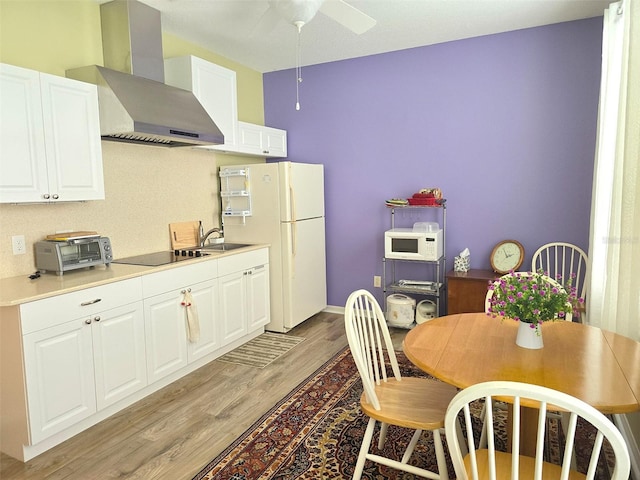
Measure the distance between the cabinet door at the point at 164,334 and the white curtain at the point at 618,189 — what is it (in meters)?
2.61

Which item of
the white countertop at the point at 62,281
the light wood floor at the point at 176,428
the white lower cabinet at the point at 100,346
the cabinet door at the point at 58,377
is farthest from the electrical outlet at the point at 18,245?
the light wood floor at the point at 176,428

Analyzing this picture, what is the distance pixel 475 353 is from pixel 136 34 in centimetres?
297

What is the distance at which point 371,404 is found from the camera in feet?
6.26

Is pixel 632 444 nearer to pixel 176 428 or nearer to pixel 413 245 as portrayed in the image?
pixel 413 245

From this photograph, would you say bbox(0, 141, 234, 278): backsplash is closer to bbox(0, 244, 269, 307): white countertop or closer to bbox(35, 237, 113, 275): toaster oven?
bbox(35, 237, 113, 275): toaster oven

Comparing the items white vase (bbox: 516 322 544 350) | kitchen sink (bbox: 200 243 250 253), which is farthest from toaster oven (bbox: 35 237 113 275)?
white vase (bbox: 516 322 544 350)

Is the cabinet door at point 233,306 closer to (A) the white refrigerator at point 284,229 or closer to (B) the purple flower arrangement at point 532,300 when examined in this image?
(A) the white refrigerator at point 284,229

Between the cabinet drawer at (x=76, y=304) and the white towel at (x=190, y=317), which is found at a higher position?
the cabinet drawer at (x=76, y=304)

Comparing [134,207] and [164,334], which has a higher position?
[134,207]

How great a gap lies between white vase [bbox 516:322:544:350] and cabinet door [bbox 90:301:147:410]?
2.20 metres

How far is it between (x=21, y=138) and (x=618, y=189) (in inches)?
125

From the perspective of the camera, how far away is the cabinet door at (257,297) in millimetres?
3887

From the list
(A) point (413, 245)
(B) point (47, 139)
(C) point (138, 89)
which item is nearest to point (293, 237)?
(A) point (413, 245)

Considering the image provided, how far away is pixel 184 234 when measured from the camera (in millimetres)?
3943
